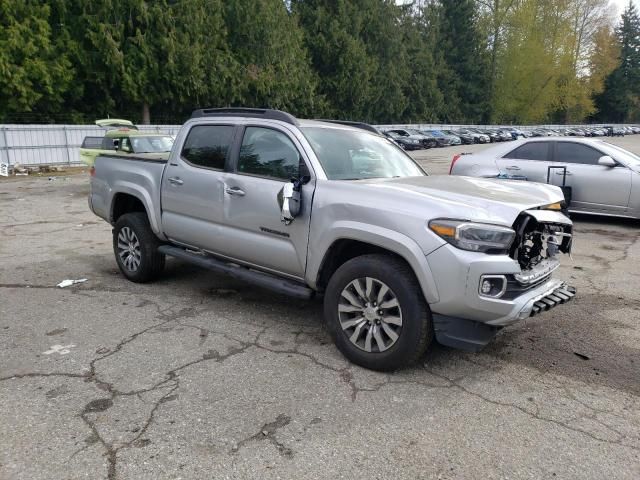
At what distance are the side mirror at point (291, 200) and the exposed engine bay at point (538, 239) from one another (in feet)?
5.23

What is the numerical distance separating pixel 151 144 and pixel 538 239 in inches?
482

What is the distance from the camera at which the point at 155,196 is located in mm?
5445

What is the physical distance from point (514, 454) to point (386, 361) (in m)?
1.05

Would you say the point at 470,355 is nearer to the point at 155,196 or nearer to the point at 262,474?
the point at 262,474

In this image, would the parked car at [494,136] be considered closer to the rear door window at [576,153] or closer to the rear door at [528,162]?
the rear door at [528,162]

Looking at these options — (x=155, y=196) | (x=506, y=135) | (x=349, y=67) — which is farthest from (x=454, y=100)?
(x=155, y=196)

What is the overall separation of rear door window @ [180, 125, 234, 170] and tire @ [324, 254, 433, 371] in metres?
1.77

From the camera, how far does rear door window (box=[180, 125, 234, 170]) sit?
4848 mm

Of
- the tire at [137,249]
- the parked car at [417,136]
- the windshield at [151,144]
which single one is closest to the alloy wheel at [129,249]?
the tire at [137,249]

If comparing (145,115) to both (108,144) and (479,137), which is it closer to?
(108,144)

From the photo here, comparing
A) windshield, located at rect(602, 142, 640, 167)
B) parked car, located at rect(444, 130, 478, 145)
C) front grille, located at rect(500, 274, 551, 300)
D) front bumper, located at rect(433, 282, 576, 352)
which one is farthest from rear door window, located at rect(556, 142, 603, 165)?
parked car, located at rect(444, 130, 478, 145)

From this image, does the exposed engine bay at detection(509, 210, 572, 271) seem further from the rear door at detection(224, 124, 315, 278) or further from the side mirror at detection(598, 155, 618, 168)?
the side mirror at detection(598, 155, 618, 168)

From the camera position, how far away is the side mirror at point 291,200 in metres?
3.98

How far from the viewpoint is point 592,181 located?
8.99 meters
